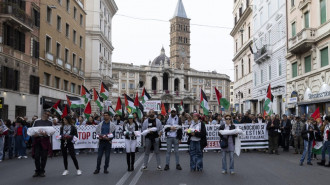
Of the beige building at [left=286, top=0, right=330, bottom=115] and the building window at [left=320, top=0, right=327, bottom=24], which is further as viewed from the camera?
the building window at [left=320, top=0, right=327, bottom=24]

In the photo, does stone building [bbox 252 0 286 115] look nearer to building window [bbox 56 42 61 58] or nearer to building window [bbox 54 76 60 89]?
building window [bbox 56 42 61 58]

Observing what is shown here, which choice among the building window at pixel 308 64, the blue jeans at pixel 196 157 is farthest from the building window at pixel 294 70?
the blue jeans at pixel 196 157

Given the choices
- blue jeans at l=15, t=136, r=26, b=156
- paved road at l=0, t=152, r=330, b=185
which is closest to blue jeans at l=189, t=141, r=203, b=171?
paved road at l=0, t=152, r=330, b=185

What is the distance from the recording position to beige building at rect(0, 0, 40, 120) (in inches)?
917

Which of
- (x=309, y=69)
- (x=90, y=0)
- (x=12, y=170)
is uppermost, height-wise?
(x=90, y=0)

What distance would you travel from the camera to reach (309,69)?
2525cm

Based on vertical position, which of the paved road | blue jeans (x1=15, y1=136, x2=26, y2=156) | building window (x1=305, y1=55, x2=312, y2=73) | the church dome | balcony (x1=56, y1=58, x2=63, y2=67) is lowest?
the paved road

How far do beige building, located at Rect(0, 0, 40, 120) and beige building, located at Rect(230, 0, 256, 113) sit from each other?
2254cm

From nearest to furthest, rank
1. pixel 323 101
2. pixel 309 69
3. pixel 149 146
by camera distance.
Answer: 1. pixel 149 146
2. pixel 323 101
3. pixel 309 69

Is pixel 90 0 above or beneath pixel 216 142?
above

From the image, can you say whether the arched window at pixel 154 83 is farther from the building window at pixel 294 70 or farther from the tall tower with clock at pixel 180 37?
the building window at pixel 294 70

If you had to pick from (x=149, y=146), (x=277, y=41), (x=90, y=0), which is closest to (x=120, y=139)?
(x=149, y=146)

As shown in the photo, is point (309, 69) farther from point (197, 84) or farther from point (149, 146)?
point (197, 84)

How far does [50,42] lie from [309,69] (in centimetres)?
2181
